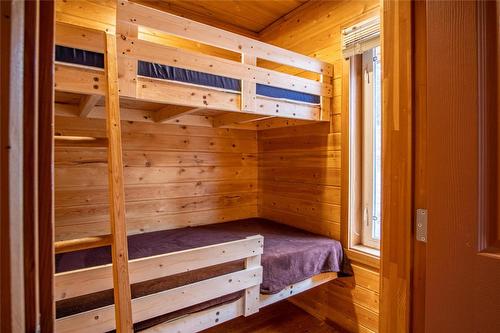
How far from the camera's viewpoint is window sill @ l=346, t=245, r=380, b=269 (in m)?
1.92

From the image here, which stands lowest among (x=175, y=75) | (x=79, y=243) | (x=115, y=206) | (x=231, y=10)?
(x=79, y=243)

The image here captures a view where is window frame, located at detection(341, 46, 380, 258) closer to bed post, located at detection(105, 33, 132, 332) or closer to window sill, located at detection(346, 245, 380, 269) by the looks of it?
window sill, located at detection(346, 245, 380, 269)

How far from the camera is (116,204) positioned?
3.61ft

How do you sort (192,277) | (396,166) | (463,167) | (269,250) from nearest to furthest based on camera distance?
1. (463,167)
2. (396,166)
3. (192,277)
4. (269,250)

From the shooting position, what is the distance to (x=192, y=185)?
8.36 ft

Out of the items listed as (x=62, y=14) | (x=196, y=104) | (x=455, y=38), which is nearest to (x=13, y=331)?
(x=455, y=38)

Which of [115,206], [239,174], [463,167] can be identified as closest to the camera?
[463,167]

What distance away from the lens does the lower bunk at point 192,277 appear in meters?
1.09

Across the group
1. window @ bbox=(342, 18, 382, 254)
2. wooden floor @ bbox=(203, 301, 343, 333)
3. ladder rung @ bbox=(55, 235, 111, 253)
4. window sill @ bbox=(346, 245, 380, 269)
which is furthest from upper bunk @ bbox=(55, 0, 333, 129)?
wooden floor @ bbox=(203, 301, 343, 333)

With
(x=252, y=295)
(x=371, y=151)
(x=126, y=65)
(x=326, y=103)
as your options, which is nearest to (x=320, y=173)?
(x=371, y=151)

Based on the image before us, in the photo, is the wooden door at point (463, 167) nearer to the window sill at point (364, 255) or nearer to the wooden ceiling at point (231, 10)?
the window sill at point (364, 255)

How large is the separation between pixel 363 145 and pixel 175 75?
1516 millimetres

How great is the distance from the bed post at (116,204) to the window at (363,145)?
1640 millimetres

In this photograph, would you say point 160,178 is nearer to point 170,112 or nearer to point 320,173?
point 170,112
